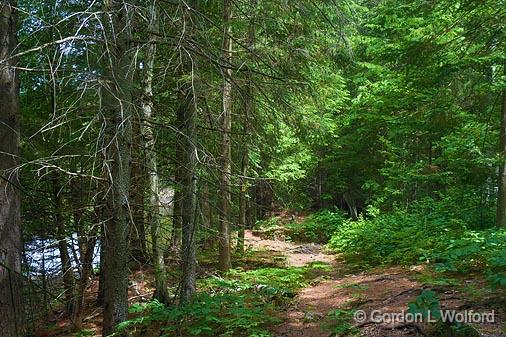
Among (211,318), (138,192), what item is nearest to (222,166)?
(211,318)

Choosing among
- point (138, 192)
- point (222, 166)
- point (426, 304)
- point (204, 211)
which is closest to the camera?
point (426, 304)

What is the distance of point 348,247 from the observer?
12.7 m

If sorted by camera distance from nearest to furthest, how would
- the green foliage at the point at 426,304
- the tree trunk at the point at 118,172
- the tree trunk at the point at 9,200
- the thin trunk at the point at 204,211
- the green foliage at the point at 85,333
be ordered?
the green foliage at the point at 426,304 → the tree trunk at the point at 118,172 → the thin trunk at the point at 204,211 → the tree trunk at the point at 9,200 → the green foliage at the point at 85,333

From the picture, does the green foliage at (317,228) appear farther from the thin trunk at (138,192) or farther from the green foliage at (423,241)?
the thin trunk at (138,192)

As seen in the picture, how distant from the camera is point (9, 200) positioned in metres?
5.05

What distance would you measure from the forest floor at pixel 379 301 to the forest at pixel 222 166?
4 cm

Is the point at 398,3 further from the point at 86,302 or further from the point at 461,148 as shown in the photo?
the point at 86,302

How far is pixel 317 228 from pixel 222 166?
41.9 feet

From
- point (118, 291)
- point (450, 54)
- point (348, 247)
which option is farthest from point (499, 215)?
point (118, 291)

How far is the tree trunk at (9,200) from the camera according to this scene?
4.95 metres

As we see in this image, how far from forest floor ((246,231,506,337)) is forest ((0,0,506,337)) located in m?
0.04

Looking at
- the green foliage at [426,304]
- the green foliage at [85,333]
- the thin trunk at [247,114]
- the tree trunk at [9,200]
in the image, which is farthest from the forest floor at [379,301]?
the green foliage at [85,333]
